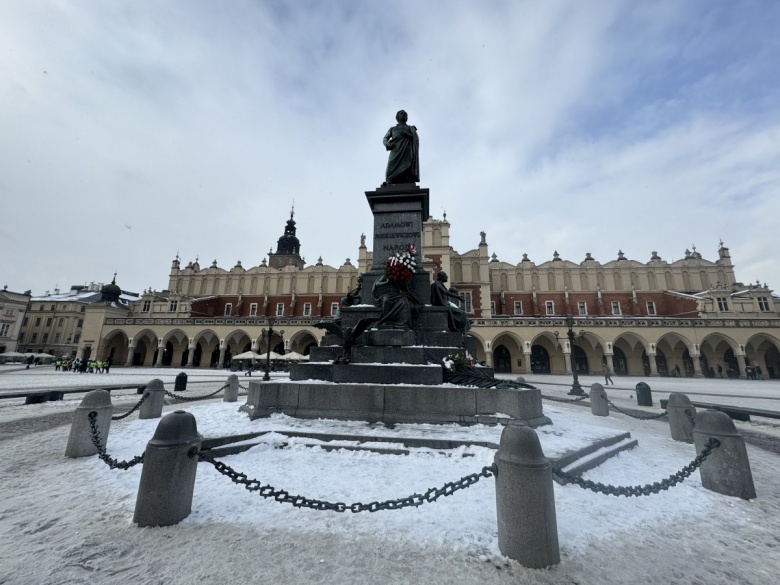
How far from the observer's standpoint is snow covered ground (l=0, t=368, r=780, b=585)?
8.06 ft

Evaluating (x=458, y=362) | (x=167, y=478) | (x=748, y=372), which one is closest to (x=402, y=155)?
(x=458, y=362)

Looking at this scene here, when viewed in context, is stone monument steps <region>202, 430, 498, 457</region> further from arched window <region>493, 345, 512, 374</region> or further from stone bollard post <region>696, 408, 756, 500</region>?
arched window <region>493, 345, 512, 374</region>

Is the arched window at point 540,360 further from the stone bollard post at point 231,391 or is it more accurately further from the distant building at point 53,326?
the distant building at point 53,326

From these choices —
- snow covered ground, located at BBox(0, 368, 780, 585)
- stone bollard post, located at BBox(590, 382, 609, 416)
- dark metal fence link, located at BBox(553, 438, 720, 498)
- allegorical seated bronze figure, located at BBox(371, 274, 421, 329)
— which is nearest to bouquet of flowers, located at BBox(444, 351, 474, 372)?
allegorical seated bronze figure, located at BBox(371, 274, 421, 329)

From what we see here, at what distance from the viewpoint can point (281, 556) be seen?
8.71 ft

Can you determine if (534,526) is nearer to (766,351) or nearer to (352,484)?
(352,484)

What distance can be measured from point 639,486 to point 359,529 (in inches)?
110

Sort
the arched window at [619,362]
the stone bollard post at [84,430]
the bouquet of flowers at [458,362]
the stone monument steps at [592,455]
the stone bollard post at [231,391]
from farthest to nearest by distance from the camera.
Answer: the arched window at [619,362] → the stone bollard post at [231,391] → the bouquet of flowers at [458,362] → the stone bollard post at [84,430] → the stone monument steps at [592,455]

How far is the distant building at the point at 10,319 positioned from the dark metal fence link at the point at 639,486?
267ft

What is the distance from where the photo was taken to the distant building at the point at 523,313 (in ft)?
108

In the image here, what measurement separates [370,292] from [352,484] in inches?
232

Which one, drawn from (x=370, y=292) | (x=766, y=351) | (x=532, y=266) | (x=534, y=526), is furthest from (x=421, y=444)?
(x=766, y=351)

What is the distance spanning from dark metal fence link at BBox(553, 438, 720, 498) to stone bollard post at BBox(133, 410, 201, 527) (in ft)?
11.2

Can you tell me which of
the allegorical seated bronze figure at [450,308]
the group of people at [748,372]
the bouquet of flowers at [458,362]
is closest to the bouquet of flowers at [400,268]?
the allegorical seated bronze figure at [450,308]
